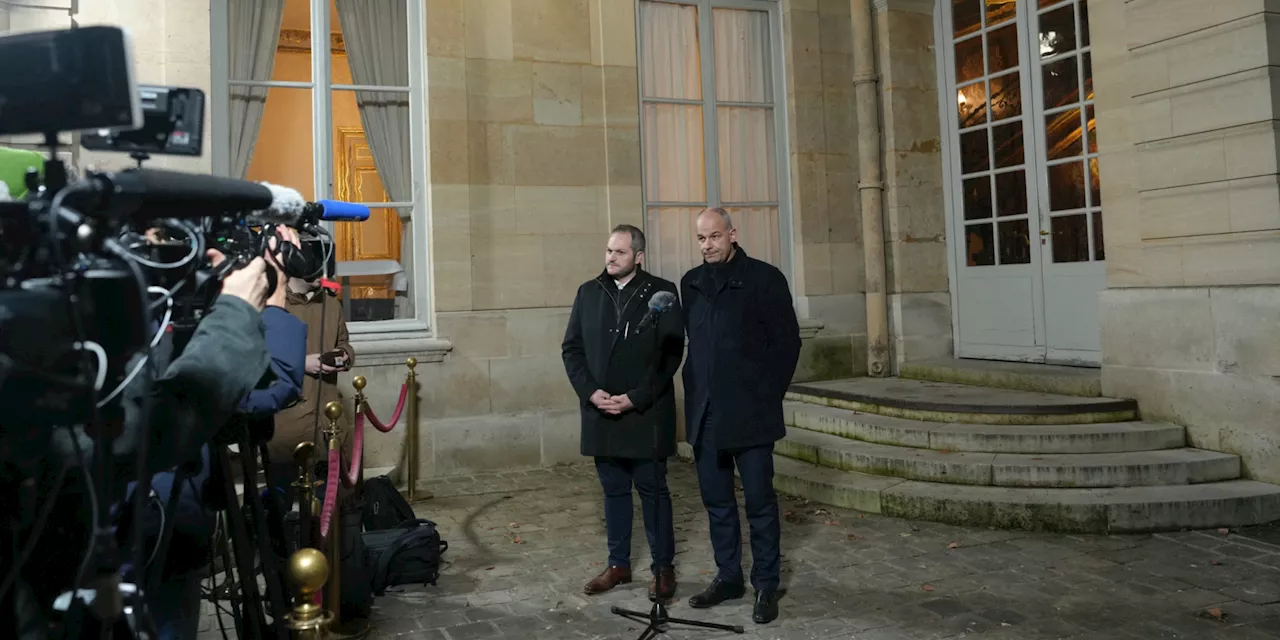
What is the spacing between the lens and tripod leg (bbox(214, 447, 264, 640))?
76.7 inches

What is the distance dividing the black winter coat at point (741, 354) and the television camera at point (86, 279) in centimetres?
255

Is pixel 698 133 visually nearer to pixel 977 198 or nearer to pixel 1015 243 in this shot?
pixel 977 198

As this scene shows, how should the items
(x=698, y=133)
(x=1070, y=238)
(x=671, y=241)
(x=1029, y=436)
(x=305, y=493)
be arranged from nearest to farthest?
(x=305, y=493), (x=1029, y=436), (x=1070, y=238), (x=671, y=241), (x=698, y=133)

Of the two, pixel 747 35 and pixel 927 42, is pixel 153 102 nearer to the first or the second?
pixel 747 35

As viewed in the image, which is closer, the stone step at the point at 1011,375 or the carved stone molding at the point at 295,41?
the stone step at the point at 1011,375

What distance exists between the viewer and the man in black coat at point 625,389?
403 cm

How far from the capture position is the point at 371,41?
22.8 feet

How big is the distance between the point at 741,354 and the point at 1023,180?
476 cm

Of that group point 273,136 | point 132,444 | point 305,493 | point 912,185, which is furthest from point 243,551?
point 912,185

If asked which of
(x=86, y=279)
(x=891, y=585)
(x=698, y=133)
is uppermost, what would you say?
(x=698, y=133)

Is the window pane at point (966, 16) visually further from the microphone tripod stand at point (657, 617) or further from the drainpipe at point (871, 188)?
the microphone tripod stand at point (657, 617)

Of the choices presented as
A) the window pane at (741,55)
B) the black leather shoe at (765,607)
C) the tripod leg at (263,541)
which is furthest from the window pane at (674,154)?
the tripod leg at (263,541)

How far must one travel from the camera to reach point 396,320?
6.86 m

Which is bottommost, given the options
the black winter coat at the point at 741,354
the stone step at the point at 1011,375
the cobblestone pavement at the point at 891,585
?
the cobblestone pavement at the point at 891,585
